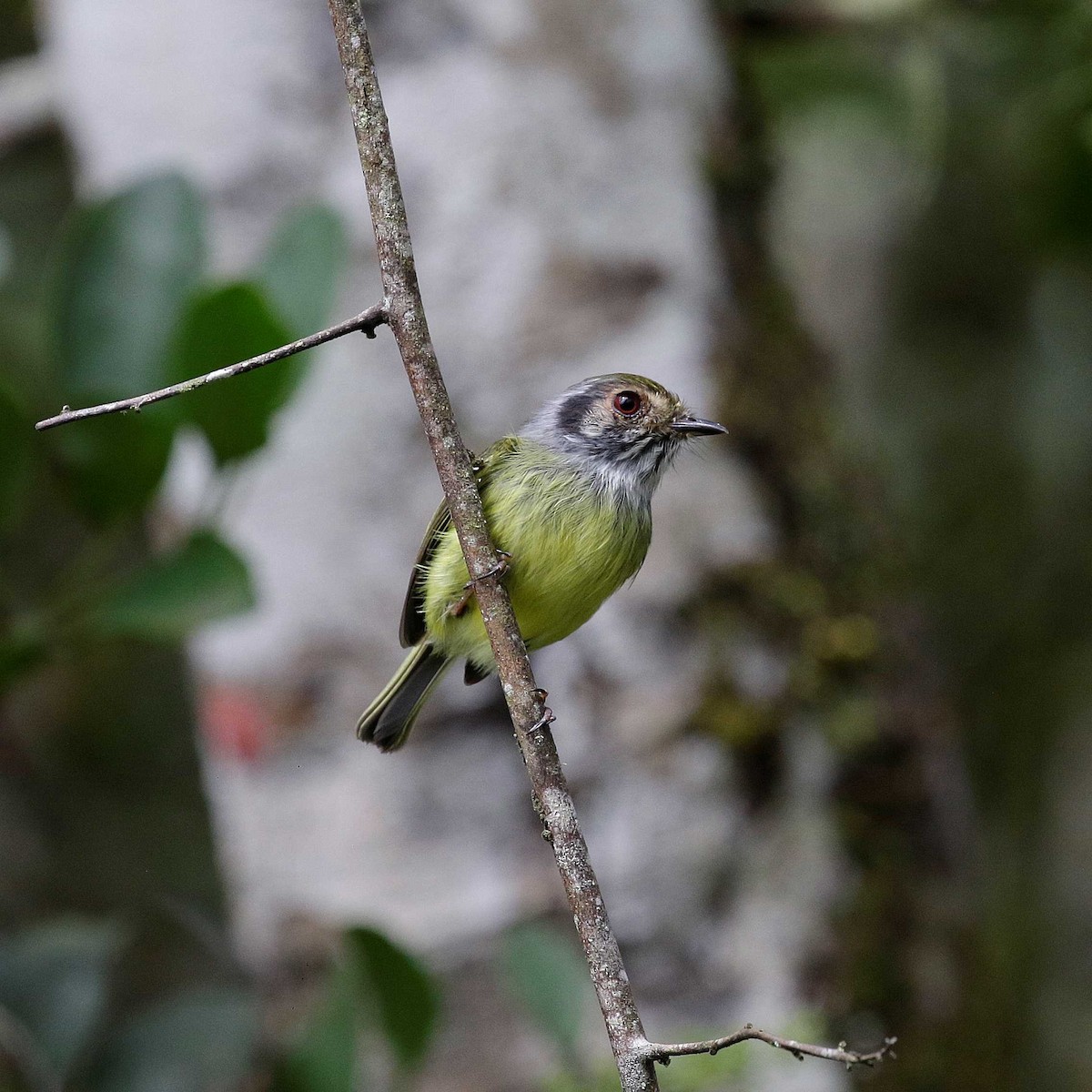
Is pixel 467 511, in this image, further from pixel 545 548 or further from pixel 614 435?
pixel 614 435

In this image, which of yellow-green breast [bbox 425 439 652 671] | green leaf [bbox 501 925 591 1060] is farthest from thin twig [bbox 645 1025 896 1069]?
green leaf [bbox 501 925 591 1060]

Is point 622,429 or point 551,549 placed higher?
point 622,429

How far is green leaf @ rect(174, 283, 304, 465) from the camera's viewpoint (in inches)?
97.1

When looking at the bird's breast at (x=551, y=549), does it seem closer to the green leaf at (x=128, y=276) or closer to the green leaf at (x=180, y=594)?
the green leaf at (x=180, y=594)

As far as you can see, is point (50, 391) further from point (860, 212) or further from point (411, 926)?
point (860, 212)

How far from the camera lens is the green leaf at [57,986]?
9.45ft

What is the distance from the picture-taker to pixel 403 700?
2773 millimetres

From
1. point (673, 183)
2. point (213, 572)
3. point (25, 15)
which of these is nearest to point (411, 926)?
point (213, 572)

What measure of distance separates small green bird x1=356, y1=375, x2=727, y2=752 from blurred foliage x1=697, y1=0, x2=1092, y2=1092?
1.96 ft

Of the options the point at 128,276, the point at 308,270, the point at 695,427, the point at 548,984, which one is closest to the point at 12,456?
the point at 128,276

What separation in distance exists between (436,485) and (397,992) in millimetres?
1230

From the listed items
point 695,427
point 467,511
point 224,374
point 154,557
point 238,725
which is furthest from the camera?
point 238,725

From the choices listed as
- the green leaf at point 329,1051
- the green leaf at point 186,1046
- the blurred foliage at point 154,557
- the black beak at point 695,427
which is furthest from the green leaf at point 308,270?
the green leaf at point 186,1046

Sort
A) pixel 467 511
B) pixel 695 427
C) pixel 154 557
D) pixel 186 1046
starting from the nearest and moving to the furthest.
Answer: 1. pixel 467 511
2. pixel 695 427
3. pixel 154 557
4. pixel 186 1046
